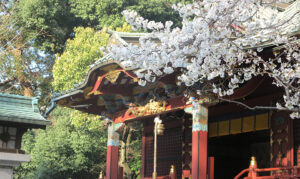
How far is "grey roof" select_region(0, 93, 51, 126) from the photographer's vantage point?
558 inches

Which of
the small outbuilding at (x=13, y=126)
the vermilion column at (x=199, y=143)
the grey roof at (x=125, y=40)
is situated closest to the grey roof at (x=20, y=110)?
the small outbuilding at (x=13, y=126)

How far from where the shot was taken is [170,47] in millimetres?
9141

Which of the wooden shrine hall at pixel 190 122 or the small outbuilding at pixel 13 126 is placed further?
the small outbuilding at pixel 13 126

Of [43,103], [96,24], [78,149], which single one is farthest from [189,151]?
[96,24]

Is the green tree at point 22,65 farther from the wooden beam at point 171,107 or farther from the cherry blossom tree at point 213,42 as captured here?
the cherry blossom tree at point 213,42

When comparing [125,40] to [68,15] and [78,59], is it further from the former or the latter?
[68,15]

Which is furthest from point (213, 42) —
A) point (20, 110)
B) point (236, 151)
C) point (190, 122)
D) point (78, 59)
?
point (78, 59)

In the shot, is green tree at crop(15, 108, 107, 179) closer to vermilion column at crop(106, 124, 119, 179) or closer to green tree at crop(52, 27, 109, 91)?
green tree at crop(52, 27, 109, 91)

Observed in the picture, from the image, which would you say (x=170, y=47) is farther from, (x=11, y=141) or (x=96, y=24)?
(x=96, y=24)

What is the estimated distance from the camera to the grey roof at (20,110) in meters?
14.2

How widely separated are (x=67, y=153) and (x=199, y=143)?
1524cm

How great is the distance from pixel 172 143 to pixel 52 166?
10848 mm

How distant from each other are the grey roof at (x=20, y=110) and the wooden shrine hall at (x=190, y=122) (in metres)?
1.16

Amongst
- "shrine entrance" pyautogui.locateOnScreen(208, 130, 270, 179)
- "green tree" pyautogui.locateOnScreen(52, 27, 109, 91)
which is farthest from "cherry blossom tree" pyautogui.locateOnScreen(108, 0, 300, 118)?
"green tree" pyautogui.locateOnScreen(52, 27, 109, 91)
